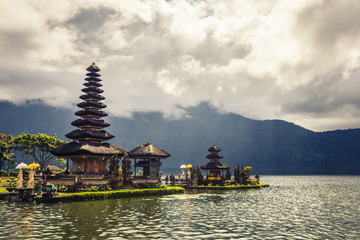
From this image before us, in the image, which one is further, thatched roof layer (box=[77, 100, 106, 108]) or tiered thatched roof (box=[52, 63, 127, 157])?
thatched roof layer (box=[77, 100, 106, 108])

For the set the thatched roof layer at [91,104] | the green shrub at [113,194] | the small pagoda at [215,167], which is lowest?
the green shrub at [113,194]

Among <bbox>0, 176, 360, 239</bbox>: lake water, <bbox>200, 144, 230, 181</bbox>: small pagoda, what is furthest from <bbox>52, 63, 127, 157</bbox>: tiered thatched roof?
<bbox>0, 176, 360, 239</bbox>: lake water

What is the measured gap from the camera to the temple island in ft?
160

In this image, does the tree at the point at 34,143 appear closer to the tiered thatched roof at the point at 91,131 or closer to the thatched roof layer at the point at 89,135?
the tiered thatched roof at the point at 91,131

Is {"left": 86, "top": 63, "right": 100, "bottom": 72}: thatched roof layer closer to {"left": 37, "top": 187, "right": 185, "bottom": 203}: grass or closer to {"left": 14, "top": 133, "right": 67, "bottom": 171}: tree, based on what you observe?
{"left": 14, "top": 133, "right": 67, "bottom": 171}: tree

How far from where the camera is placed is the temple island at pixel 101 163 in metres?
48.7

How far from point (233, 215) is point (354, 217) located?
10320 millimetres

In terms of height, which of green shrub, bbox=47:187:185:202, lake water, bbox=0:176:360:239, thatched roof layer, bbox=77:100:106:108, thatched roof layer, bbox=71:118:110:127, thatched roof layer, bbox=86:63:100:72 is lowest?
lake water, bbox=0:176:360:239

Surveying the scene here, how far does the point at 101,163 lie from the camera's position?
2432 inches

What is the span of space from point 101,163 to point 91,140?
16.4 ft

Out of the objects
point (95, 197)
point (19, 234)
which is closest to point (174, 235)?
point (19, 234)

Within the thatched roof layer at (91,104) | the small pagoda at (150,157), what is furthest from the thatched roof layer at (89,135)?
the small pagoda at (150,157)

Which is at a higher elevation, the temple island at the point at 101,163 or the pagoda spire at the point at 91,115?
the pagoda spire at the point at 91,115

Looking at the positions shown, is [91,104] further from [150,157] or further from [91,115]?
[150,157]
